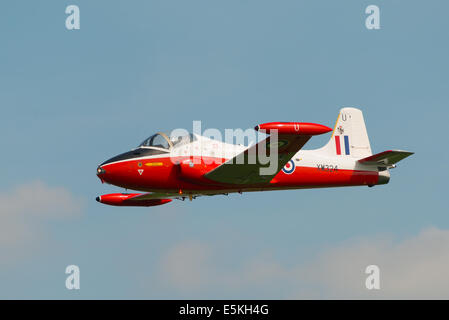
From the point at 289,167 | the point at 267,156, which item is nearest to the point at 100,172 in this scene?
the point at 267,156

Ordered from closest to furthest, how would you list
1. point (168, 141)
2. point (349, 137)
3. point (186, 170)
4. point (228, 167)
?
1. point (228, 167)
2. point (186, 170)
3. point (168, 141)
4. point (349, 137)

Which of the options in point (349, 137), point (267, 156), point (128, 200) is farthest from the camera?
point (128, 200)

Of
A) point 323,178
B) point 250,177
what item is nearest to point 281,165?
point 250,177

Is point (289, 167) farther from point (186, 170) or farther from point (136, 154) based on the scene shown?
point (136, 154)

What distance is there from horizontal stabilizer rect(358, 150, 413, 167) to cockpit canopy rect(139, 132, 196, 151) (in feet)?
25.1

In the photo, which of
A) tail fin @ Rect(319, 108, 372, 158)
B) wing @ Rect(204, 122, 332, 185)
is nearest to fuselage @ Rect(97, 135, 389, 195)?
wing @ Rect(204, 122, 332, 185)

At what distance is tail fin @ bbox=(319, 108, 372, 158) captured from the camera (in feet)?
98.3

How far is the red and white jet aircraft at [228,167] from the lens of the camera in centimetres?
2569

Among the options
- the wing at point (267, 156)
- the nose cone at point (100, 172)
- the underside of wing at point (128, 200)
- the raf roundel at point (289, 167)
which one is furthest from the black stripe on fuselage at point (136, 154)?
the underside of wing at point (128, 200)

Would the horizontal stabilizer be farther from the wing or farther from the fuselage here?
the wing

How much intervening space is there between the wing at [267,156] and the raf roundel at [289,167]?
87 cm

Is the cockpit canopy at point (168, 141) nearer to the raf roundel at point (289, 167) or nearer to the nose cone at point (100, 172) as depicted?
the nose cone at point (100, 172)

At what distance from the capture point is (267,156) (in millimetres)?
25297

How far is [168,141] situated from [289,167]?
4935 millimetres
